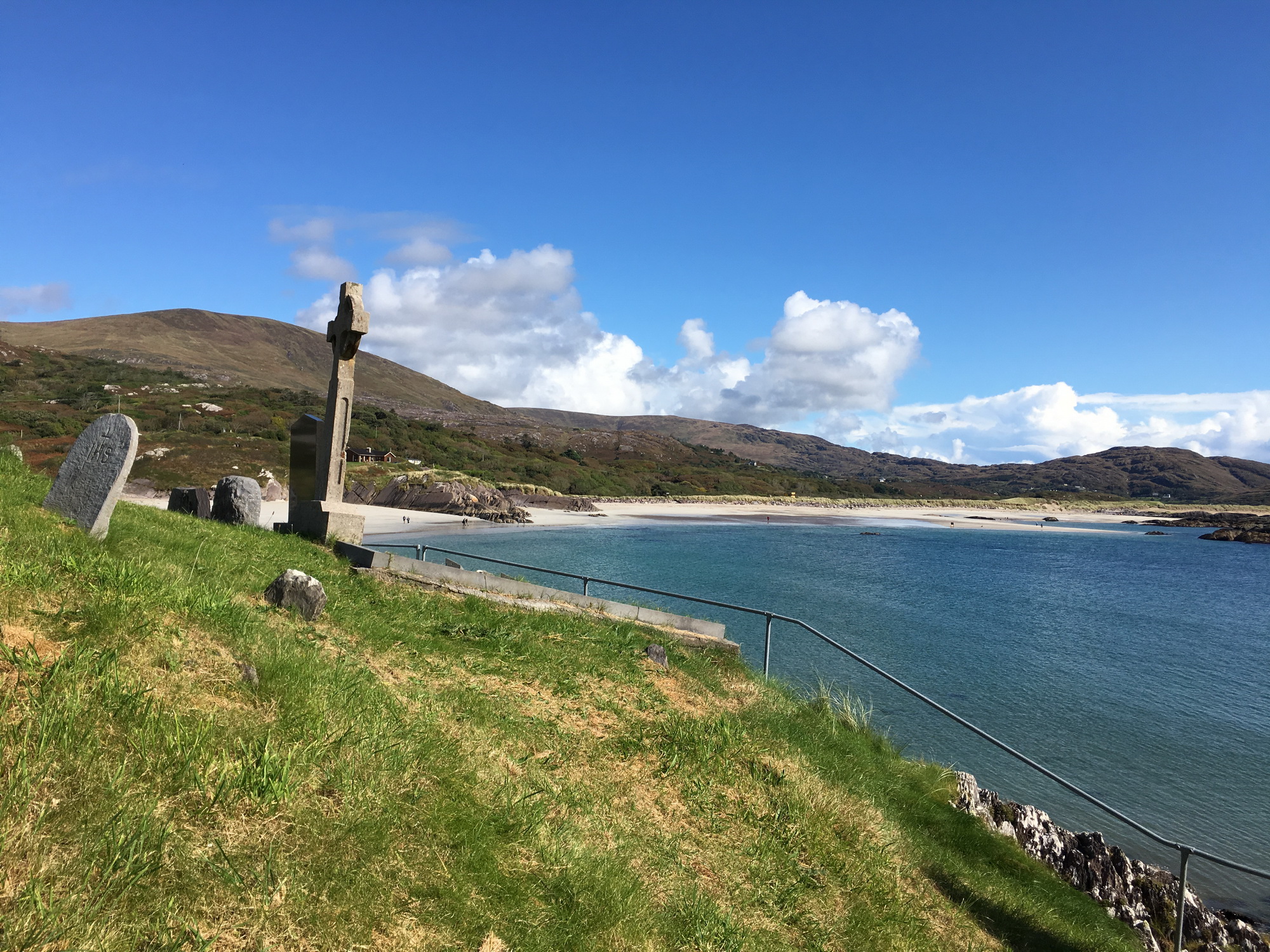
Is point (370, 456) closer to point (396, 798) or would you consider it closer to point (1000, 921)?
point (1000, 921)

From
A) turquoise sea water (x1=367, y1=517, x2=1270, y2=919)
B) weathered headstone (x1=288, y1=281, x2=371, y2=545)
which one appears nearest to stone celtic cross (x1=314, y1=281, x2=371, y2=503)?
weathered headstone (x1=288, y1=281, x2=371, y2=545)

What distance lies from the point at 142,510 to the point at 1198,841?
18249 millimetres

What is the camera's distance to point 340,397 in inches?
547

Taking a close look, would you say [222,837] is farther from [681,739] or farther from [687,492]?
[687,492]

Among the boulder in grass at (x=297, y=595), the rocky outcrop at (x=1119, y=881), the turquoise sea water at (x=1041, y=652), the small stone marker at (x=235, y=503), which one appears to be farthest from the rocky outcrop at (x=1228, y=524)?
the boulder in grass at (x=297, y=595)

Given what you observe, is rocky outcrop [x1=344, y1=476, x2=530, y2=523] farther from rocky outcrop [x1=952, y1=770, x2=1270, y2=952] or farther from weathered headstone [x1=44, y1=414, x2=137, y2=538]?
weathered headstone [x1=44, y1=414, x2=137, y2=538]

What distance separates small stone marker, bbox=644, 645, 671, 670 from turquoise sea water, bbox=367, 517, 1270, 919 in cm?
668

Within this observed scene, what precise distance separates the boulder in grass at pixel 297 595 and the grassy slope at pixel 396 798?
198 millimetres

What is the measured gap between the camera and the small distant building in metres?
68.2

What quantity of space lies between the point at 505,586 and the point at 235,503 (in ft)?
17.8

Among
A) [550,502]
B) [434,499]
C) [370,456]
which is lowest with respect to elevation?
[550,502]

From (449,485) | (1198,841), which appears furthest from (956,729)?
(449,485)

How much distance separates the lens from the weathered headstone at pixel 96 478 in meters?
7.08

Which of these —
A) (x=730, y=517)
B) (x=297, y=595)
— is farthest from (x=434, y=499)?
(x=297, y=595)
